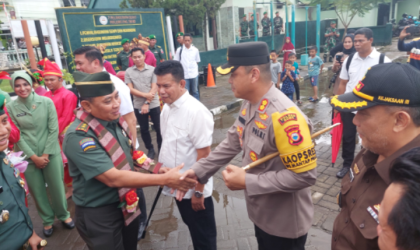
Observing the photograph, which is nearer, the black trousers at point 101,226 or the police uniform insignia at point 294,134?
the police uniform insignia at point 294,134

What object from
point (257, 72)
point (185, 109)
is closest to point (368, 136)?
point (257, 72)

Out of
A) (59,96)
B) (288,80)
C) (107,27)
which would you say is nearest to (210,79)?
(288,80)

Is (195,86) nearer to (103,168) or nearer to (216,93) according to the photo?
(216,93)

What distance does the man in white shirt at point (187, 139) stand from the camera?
243 cm

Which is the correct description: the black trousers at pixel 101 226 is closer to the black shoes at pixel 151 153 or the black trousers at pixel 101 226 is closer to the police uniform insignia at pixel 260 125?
the police uniform insignia at pixel 260 125

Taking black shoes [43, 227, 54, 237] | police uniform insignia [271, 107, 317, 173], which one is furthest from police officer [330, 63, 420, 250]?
black shoes [43, 227, 54, 237]

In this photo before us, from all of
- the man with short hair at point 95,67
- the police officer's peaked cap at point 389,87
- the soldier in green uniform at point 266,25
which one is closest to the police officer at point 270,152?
the police officer's peaked cap at point 389,87

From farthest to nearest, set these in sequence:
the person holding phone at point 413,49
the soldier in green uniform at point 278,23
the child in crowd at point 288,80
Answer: the soldier in green uniform at point 278,23
the child in crowd at point 288,80
the person holding phone at point 413,49

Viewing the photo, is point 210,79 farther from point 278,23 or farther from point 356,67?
point 278,23

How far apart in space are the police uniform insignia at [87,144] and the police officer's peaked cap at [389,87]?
5.57ft

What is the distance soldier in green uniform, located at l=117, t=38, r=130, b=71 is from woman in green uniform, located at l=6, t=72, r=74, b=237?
4715 mm

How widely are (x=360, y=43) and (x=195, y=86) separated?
5263mm

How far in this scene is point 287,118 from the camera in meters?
1.65

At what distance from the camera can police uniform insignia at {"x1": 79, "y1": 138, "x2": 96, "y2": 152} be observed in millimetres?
1937
